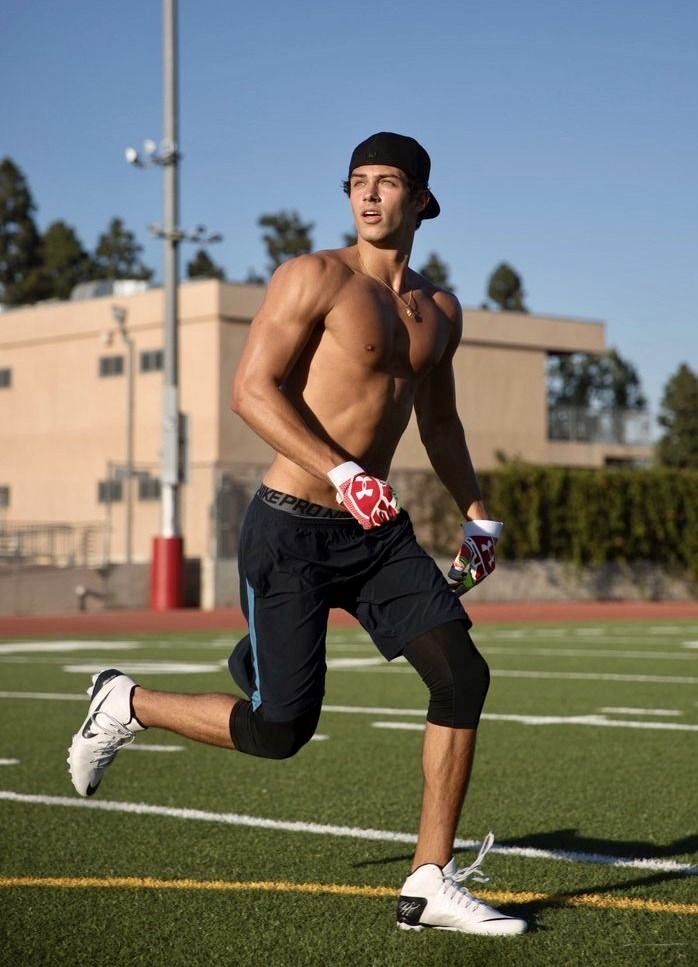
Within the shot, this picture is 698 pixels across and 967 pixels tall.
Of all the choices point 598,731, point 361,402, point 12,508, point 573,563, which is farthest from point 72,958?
point 12,508

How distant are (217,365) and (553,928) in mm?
36330

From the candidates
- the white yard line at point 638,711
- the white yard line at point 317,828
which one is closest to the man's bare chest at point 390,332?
the white yard line at point 317,828

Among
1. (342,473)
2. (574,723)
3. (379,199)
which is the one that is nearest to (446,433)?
(379,199)

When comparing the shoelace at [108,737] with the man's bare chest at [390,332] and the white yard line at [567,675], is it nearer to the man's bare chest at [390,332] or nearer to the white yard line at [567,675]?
the man's bare chest at [390,332]

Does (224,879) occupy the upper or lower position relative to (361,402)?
lower

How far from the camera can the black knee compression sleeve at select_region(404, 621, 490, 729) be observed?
184 inches

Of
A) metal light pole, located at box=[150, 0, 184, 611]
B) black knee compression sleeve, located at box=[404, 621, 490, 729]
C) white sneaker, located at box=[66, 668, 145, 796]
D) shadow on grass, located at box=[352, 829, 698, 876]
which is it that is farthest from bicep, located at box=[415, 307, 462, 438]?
metal light pole, located at box=[150, 0, 184, 611]

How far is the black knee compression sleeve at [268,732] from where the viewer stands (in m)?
4.92

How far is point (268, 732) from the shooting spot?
4.95 meters

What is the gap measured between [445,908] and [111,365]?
132 ft

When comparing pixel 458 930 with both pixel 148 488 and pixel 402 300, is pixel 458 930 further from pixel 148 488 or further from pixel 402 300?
pixel 148 488

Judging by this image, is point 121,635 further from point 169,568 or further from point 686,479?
point 686,479

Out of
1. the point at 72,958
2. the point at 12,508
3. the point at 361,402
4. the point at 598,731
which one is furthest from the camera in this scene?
the point at 12,508

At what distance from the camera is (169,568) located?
28.6 metres
